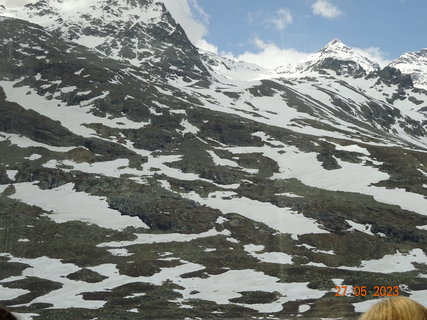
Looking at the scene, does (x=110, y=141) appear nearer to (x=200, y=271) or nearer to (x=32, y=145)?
(x=32, y=145)

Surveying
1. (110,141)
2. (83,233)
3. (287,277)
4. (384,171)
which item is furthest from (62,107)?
(287,277)

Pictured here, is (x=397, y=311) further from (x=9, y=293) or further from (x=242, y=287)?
(x=9, y=293)

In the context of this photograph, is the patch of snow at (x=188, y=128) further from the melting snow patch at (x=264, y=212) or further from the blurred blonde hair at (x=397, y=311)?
the blurred blonde hair at (x=397, y=311)

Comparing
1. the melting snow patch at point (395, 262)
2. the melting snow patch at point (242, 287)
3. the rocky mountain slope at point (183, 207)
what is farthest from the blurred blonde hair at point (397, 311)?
the melting snow patch at point (395, 262)

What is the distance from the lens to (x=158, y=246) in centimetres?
7450

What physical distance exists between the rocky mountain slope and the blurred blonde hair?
139ft

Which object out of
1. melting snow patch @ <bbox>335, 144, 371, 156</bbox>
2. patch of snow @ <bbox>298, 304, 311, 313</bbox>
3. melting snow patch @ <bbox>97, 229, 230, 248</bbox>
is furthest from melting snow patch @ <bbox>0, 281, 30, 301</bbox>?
melting snow patch @ <bbox>335, 144, 371, 156</bbox>

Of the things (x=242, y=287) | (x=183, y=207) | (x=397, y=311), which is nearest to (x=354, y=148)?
(x=183, y=207)

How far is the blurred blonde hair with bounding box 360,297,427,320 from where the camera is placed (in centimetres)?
316

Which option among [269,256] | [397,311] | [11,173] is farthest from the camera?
[11,173]
